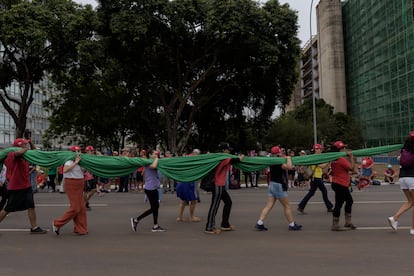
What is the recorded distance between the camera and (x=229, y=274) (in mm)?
5109

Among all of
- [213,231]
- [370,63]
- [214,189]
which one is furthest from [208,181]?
[370,63]

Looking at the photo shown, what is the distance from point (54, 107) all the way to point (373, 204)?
90.7 feet

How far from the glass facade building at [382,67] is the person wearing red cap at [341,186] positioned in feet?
121

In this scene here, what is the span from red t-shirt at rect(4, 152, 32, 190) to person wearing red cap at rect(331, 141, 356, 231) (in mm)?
5904

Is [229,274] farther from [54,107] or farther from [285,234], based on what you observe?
[54,107]

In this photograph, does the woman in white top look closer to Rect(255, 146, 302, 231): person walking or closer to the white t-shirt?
the white t-shirt

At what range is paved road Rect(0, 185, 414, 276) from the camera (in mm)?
5348

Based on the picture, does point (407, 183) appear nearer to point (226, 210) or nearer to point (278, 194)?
point (278, 194)

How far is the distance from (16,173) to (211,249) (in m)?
4.02

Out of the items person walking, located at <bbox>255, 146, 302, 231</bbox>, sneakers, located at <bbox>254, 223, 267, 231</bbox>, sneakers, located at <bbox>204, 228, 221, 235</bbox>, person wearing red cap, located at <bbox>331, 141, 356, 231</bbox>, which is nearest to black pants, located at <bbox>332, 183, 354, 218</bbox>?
person wearing red cap, located at <bbox>331, 141, 356, 231</bbox>

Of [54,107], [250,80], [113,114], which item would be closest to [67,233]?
[250,80]

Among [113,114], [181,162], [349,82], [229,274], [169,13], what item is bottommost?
[229,274]

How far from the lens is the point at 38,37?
2097 centimetres

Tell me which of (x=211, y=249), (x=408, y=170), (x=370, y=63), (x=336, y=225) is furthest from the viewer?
(x=370, y=63)
